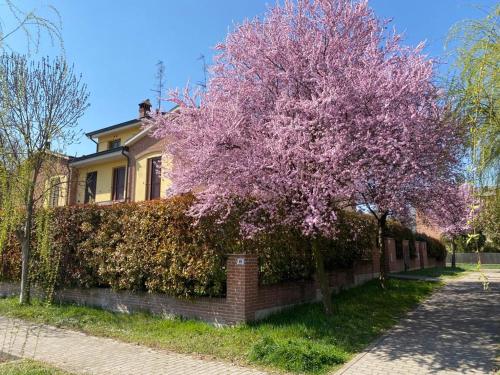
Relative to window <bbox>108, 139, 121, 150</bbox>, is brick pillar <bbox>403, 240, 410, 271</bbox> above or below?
below

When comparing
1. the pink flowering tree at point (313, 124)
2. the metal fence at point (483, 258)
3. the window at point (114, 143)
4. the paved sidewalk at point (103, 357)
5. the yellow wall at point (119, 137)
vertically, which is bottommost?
the paved sidewalk at point (103, 357)

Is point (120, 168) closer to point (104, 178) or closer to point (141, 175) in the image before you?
point (104, 178)

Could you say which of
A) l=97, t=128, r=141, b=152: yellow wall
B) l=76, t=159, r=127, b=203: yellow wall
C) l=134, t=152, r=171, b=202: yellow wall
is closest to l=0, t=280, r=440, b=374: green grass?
l=134, t=152, r=171, b=202: yellow wall

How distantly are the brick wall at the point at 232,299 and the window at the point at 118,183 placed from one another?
31.8 ft

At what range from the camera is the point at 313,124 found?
27.1 ft

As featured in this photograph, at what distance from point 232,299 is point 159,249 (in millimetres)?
2240

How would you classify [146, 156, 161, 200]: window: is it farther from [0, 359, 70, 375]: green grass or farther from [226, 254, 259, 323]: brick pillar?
[0, 359, 70, 375]: green grass

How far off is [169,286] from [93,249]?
3.21 metres

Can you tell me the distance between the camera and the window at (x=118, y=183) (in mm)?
22875

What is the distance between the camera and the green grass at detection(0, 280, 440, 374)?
7203 mm

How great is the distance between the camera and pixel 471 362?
7137 mm

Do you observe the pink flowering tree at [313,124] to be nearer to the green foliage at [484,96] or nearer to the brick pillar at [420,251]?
the green foliage at [484,96]

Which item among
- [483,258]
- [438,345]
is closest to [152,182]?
[438,345]

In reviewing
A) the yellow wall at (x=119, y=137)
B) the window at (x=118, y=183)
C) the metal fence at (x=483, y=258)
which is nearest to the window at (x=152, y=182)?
the window at (x=118, y=183)
